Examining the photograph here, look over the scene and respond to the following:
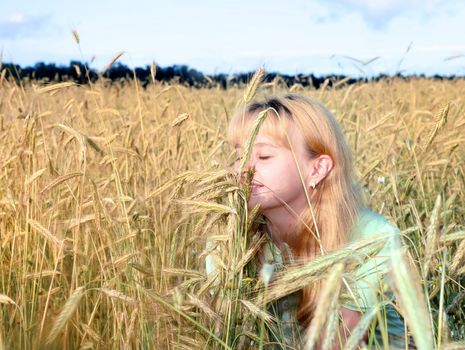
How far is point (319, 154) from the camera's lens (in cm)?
234

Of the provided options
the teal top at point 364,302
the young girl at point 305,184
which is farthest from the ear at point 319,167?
the teal top at point 364,302

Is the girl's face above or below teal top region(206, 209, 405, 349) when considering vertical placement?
above

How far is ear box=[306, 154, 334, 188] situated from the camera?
2.31m

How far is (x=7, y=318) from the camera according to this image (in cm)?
197

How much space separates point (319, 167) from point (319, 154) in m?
0.05

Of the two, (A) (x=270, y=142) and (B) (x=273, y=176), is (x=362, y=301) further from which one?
(A) (x=270, y=142)

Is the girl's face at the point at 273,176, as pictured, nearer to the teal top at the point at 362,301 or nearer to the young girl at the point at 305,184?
the young girl at the point at 305,184

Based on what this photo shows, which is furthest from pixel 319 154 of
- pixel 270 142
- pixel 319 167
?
pixel 270 142

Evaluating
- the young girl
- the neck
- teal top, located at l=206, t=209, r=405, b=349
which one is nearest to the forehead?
the young girl

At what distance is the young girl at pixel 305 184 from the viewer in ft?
7.06

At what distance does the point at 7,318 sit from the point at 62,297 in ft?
0.65

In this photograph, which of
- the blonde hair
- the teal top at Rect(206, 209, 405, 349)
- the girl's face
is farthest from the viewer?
the blonde hair

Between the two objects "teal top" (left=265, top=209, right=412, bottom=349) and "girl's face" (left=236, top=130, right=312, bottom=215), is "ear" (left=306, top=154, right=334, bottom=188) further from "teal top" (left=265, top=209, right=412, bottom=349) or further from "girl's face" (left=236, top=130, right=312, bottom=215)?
"teal top" (left=265, top=209, right=412, bottom=349)

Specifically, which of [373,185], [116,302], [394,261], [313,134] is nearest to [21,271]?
[116,302]
